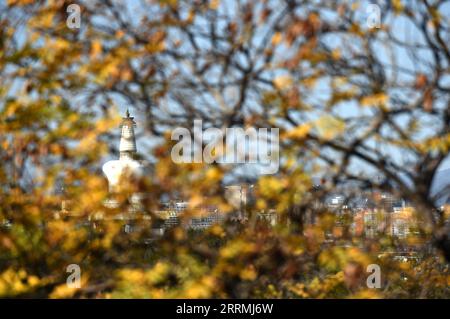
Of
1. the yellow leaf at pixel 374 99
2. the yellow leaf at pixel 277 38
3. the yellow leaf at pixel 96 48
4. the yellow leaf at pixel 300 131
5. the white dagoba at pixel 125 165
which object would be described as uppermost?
the yellow leaf at pixel 277 38

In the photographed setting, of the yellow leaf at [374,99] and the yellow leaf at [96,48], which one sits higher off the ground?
the yellow leaf at [96,48]

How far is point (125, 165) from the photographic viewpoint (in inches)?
182

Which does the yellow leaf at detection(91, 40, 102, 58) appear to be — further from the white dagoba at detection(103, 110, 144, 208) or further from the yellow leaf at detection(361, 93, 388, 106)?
the yellow leaf at detection(361, 93, 388, 106)

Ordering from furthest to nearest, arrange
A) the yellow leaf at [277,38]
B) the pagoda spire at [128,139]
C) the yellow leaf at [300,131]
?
the pagoda spire at [128,139]
the yellow leaf at [277,38]
the yellow leaf at [300,131]

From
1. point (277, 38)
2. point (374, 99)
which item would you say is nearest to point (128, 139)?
point (277, 38)

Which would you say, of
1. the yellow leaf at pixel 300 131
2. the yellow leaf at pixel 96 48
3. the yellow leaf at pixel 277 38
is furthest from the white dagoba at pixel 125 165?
the yellow leaf at pixel 277 38

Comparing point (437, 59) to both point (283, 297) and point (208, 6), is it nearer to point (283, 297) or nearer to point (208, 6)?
point (208, 6)

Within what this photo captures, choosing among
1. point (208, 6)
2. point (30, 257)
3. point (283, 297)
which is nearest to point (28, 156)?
point (30, 257)

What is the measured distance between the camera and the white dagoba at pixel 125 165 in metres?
4.47

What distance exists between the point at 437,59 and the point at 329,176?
3.53ft

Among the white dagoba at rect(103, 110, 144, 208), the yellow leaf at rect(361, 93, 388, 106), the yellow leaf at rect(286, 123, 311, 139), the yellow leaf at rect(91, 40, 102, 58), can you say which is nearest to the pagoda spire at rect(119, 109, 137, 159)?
the white dagoba at rect(103, 110, 144, 208)

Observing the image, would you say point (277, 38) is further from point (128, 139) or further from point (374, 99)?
point (128, 139)

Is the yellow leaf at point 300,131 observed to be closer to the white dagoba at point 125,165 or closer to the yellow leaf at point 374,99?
the yellow leaf at point 374,99

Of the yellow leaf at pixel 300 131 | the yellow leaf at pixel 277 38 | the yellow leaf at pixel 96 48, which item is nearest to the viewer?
the yellow leaf at pixel 300 131
